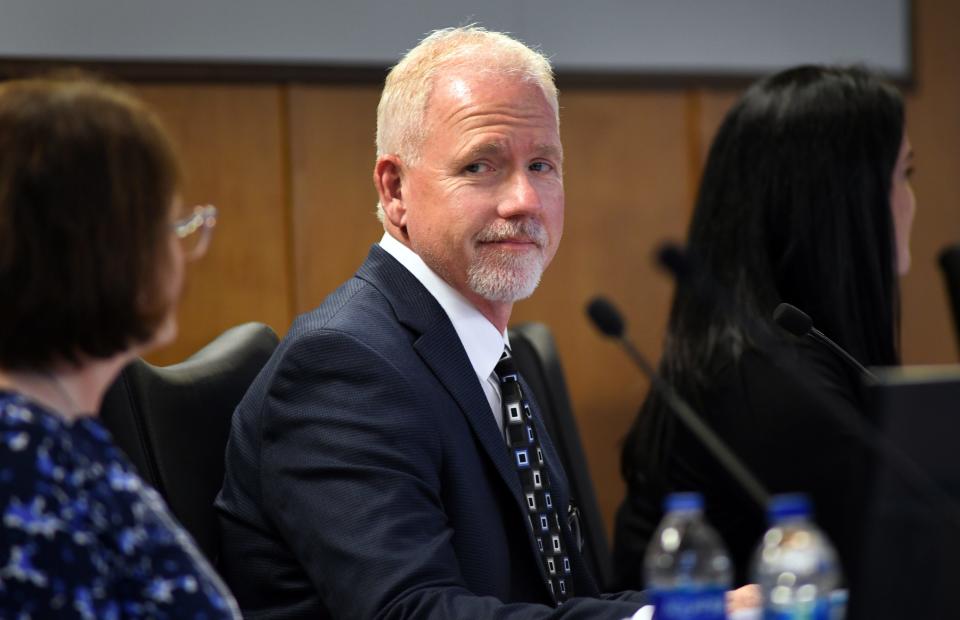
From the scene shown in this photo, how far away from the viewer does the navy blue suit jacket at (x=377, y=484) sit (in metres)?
1.56

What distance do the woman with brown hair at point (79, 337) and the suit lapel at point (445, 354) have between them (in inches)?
24.0

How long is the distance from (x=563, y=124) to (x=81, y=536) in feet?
9.18

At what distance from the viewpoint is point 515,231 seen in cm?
200

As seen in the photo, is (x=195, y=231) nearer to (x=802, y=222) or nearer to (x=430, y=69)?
(x=430, y=69)

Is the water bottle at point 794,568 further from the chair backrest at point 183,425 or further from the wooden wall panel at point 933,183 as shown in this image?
the wooden wall panel at point 933,183

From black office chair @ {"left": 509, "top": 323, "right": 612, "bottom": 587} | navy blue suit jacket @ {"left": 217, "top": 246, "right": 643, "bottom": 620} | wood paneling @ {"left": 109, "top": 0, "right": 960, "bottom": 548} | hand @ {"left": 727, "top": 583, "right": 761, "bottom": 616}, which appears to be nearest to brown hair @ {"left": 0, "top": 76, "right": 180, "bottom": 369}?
navy blue suit jacket @ {"left": 217, "top": 246, "right": 643, "bottom": 620}

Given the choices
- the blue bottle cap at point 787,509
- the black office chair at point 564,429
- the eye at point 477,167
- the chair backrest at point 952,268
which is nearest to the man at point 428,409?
the eye at point 477,167

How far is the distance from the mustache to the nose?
0.5 inches

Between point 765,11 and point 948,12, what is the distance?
75 cm

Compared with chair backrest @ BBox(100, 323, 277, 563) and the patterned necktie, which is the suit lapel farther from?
chair backrest @ BBox(100, 323, 277, 563)

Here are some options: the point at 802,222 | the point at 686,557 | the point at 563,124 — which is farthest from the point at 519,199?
the point at 563,124

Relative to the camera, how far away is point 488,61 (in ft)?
6.63

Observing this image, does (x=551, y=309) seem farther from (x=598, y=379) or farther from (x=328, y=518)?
(x=328, y=518)

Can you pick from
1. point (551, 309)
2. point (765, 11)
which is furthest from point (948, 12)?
point (551, 309)
